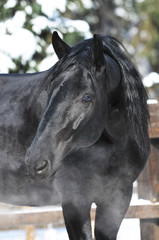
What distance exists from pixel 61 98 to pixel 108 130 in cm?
48

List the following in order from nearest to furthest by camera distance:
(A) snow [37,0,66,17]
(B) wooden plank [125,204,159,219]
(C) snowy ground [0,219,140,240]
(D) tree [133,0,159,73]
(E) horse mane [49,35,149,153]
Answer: (E) horse mane [49,35,149,153] → (B) wooden plank [125,204,159,219] → (C) snowy ground [0,219,140,240] → (A) snow [37,0,66,17] → (D) tree [133,0,159,73]

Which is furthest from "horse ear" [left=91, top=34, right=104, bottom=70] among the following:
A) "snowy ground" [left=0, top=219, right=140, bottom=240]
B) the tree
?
the tree

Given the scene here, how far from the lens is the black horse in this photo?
208 cm

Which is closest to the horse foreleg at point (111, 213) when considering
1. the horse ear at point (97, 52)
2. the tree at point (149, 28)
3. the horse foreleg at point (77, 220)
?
the horse foreleg at point (77, 220)

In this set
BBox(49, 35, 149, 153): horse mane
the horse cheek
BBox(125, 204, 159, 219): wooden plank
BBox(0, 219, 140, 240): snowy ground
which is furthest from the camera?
BBox(0, 219, 140, 240): snowy ground

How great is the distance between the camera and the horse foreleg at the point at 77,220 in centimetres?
232

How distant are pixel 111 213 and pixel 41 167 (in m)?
0.72

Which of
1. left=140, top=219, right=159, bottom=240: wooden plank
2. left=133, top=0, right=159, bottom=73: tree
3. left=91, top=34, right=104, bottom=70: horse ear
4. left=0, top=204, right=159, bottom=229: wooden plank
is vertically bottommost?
left=140, top=219, right=159, bottom=240: wooden plank

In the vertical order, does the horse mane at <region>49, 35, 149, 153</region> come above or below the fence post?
above

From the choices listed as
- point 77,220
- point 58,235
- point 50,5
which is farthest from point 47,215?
point 50,5

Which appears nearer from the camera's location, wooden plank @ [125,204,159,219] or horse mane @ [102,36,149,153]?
horse mane @ [102,36,149,153]

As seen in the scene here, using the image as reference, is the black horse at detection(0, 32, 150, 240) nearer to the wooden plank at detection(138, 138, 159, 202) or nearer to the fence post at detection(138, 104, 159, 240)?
the fence post at detection(138, 104, 159, 240)

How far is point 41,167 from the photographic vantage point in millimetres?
1997

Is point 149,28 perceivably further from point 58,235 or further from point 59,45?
point 59,45
